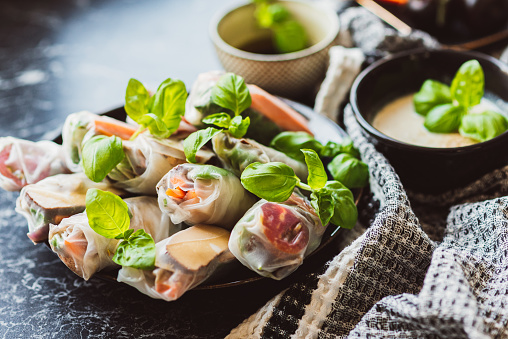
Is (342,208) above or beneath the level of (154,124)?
beneath

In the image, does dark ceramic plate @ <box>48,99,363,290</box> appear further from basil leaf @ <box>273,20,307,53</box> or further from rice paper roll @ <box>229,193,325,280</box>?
basil leaf @ <box>273,20,307,53</box>

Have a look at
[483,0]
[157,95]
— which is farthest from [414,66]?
[157,95]

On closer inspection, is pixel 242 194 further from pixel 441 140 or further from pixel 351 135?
pixel 441 140

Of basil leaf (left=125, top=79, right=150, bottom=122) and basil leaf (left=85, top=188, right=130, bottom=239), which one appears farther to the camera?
basil leaf (left=125, top=79, right=150, bottom=122)

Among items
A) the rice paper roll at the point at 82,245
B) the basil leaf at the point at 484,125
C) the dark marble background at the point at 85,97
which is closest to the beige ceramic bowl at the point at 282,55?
the dark marble background at the point at 85,97

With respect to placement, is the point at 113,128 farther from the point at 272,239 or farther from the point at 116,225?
the point at 272,239

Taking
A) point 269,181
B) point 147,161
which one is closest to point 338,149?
point 269,181

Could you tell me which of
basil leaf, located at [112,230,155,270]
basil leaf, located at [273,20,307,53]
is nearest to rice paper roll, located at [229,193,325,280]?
basil leaf, located at [112,230,155,270]
